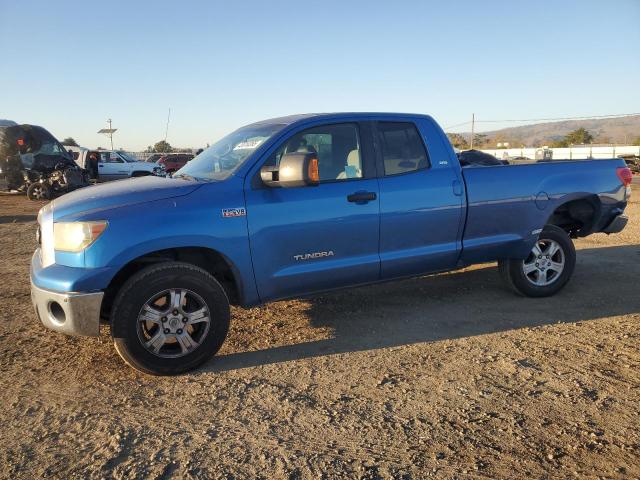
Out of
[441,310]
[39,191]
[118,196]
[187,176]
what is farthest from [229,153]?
[39,191]

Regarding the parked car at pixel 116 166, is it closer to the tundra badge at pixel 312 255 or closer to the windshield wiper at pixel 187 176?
the windshield wiper at pixel 187 176

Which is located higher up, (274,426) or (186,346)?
(186,346)

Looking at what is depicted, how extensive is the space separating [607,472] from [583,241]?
23.6ft

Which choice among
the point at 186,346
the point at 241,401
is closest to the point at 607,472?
the point at 241,401

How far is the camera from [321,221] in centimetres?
427

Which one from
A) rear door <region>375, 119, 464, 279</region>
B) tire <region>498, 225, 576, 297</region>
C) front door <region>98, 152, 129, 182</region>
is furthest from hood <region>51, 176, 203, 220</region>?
front door <region>98, 152, 129, 182</region>

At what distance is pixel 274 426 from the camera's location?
3.12m

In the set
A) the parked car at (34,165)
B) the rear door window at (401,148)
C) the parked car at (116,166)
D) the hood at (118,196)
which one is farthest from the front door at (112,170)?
the rear door window at (401,148)

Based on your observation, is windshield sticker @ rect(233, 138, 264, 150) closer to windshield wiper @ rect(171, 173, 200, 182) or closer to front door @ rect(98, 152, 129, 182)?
windshield wiper @ rect(171, 173, 200, 182)

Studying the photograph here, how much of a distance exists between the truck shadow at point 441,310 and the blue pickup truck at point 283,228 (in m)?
0.33

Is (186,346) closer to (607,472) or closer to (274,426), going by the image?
(274,426)

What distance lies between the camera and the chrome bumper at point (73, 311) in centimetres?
357

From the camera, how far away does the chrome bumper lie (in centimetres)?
357

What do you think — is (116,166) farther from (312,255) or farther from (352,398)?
(352,398)
